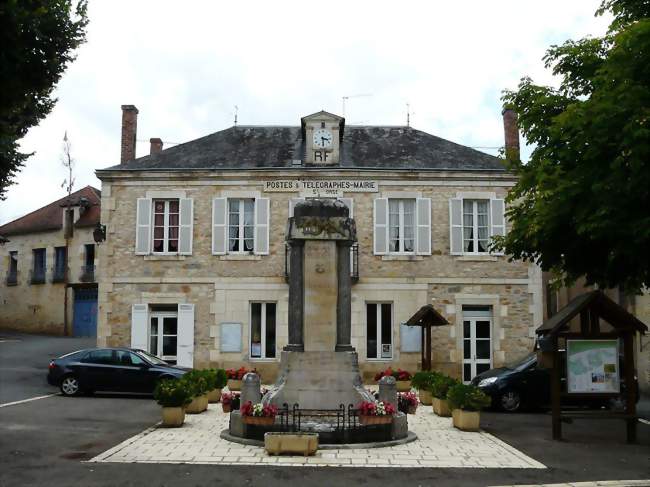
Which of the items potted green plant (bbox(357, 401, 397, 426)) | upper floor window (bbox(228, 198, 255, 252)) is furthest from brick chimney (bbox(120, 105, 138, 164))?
potted green plant (bbox(357, 401, 397, 426))

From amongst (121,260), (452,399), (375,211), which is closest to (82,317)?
(121,260)

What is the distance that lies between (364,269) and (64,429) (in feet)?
36.9

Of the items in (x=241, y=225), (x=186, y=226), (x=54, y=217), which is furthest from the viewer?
(x=54, y=217)

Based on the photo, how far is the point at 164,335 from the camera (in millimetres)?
21891

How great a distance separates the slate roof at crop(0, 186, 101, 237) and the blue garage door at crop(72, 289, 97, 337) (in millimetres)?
3365

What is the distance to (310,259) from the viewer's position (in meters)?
12.2

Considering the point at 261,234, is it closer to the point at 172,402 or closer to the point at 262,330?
the point at 262,330

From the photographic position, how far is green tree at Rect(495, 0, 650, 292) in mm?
10539

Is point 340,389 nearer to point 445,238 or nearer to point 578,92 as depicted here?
point 578,92

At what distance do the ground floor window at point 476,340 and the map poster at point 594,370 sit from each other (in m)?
9.42

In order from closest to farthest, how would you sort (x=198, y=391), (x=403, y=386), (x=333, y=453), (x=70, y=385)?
(x=333, y=453), (x=198, y=391), (x=70, y=385), (x=403, y=386)

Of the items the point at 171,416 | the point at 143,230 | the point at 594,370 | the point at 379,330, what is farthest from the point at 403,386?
the point at 143,230

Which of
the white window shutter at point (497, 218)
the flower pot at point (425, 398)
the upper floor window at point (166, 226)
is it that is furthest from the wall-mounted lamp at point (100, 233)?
the white window shutter at point (497, 218)

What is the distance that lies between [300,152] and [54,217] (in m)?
19.8
